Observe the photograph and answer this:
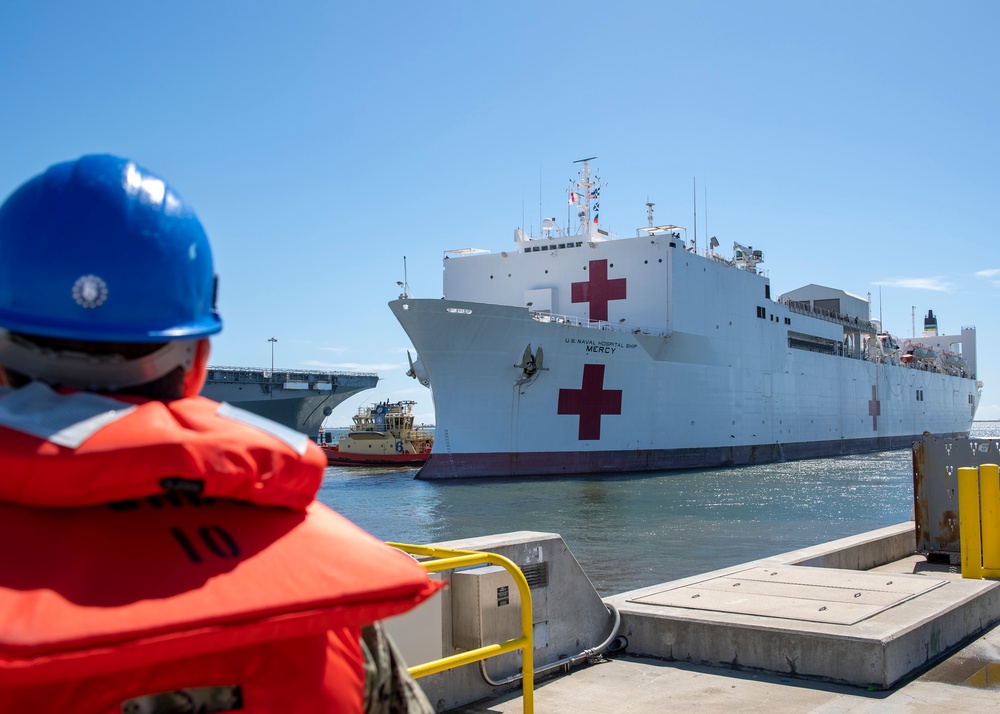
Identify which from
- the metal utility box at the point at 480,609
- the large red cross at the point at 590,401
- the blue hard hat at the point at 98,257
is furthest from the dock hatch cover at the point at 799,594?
the large red cross at the point at 590,401

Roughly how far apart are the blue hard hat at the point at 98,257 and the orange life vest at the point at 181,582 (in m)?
0.09

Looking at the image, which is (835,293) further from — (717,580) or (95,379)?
(95,379)

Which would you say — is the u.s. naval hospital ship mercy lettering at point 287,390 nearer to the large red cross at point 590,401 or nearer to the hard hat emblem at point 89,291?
the large red cross at point 590,401

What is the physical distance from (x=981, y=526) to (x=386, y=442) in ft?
86.7

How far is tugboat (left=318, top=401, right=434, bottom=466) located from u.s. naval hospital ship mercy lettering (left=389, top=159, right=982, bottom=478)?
8.40m

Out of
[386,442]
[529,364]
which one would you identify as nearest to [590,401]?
[529,364]

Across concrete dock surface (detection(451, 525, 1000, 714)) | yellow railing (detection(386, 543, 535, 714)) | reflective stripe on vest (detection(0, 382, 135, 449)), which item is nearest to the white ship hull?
concrete dock surface (detection(451, 525, 1000, 714))

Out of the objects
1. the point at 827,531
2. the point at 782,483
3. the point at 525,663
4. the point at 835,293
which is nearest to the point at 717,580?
the point at 525,663

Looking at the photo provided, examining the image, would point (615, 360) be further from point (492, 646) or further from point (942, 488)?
point (492, 646)

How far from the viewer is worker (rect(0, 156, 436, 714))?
0.68 meters

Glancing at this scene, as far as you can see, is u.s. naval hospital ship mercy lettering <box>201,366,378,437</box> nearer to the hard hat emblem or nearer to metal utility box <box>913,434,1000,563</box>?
metal utility box <box>913,434,1000,563</box>

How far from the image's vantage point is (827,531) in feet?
38.2

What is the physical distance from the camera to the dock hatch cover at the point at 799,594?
3.69 metres

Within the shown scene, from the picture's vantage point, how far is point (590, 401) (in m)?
19.4
